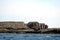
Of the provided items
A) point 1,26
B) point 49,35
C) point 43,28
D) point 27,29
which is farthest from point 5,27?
point 49,35

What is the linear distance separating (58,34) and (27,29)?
104 inches

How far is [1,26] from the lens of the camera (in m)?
19.1

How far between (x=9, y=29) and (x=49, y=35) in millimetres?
3714

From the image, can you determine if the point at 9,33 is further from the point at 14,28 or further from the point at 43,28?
the point at 43,28

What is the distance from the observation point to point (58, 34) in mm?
20031

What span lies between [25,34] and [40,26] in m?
3.10

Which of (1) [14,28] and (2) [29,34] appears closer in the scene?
(1) [14,28]

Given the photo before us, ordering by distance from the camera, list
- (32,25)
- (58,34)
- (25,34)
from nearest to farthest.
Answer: (32,25)
(58,34)
(25,34)

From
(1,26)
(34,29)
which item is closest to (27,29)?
(34,29)

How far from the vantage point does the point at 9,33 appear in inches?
826

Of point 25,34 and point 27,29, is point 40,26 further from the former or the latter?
point 25,34

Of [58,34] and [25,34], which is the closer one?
[58,34]

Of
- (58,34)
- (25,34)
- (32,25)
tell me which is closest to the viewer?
(32,25)

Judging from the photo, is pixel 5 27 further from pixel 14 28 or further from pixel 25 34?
pixel 25 34
